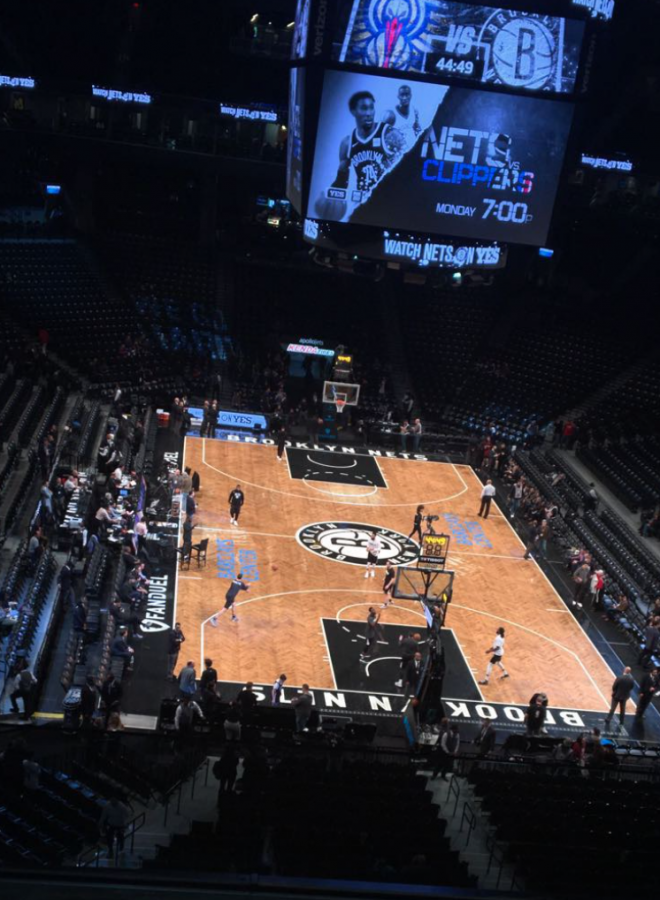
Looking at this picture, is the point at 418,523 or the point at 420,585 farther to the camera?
the point at 418,523

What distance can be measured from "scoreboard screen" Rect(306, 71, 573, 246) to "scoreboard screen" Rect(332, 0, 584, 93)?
21.5 inches

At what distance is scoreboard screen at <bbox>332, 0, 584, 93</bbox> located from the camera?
2842 centimetres

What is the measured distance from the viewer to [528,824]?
14742 millimetres

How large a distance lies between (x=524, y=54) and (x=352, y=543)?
14805 mm

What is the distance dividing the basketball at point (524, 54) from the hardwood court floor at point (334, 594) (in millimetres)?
13717

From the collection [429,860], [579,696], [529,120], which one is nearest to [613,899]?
[429,860]

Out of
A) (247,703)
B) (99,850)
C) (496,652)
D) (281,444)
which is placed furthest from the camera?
(281,444)

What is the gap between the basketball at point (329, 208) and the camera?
30656 mm

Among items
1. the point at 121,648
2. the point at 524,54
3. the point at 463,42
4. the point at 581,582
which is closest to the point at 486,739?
the point at 121,648

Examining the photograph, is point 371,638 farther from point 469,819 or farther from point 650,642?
point 469,819

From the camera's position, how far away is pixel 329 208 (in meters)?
30.8

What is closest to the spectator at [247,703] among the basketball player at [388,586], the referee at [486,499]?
the basketball player at [388,586]

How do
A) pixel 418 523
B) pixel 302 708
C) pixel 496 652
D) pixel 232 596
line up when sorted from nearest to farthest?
pixel 302 708
pixel 496 652
pixel 232 596
pixel 418 523

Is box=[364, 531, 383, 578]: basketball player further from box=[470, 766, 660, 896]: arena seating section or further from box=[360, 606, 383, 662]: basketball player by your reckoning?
box=[470, 766, 660, 896]: arena seating section
